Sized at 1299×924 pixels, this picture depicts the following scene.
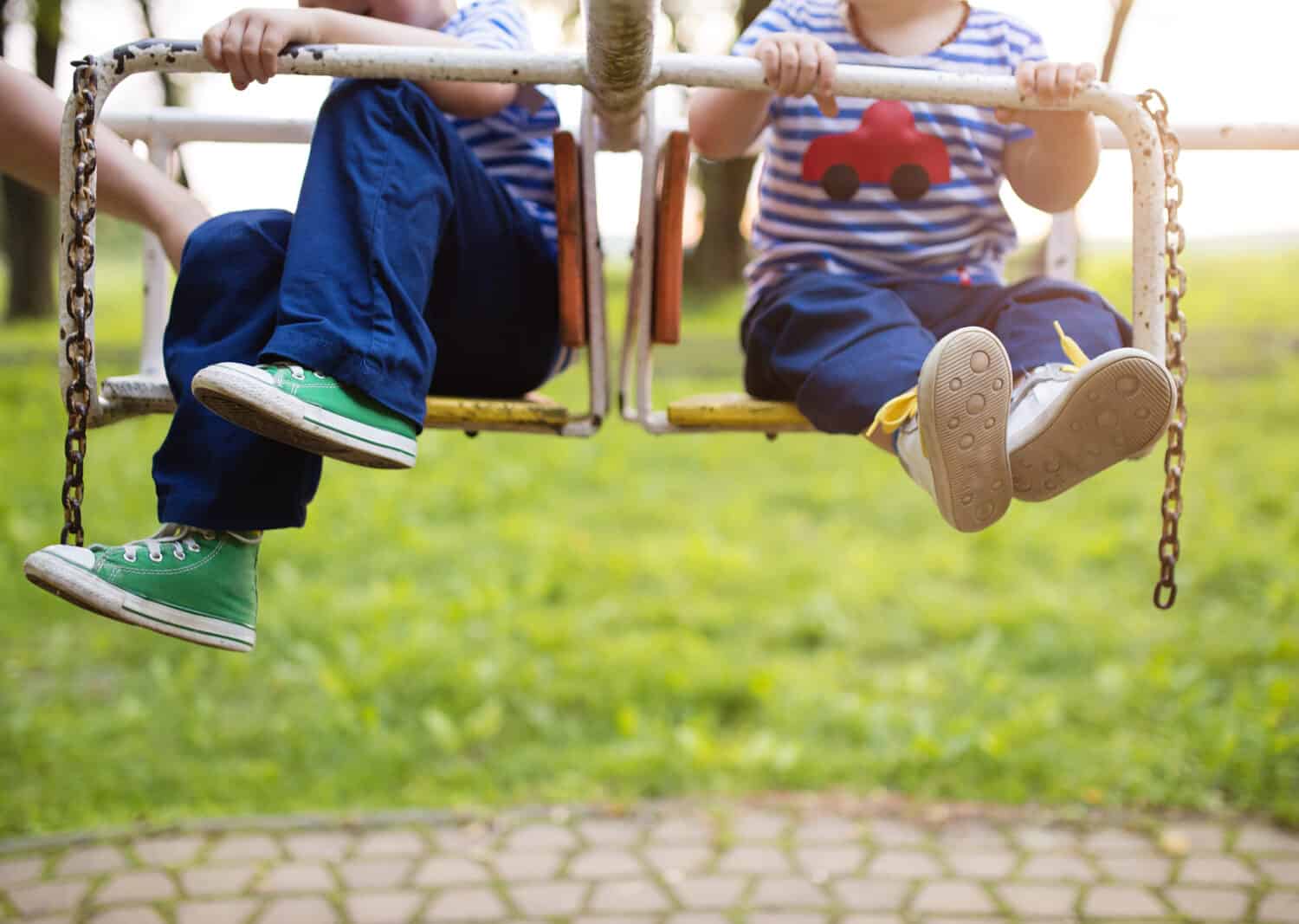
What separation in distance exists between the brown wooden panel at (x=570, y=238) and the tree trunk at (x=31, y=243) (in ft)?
23.3

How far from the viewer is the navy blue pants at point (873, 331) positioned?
1.79m

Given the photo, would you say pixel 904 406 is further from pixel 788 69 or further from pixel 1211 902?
pixel 1211 902

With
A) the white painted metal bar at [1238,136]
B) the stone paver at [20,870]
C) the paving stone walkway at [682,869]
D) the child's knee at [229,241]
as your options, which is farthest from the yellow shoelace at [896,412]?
the stone paver at [20,870]

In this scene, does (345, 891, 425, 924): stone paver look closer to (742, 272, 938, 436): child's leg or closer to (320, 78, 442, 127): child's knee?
(742, 272, 938, 436): child's leg

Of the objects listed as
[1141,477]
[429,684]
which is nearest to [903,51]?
[429,684]

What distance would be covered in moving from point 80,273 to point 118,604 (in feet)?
1.22

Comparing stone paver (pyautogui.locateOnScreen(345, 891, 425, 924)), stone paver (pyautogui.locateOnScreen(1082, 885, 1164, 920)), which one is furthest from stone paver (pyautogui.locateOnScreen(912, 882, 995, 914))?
stone paver (pyautogui.locateOnScreen(345, 891, 425, 924))

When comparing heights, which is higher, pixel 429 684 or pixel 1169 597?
pixel 1169 597

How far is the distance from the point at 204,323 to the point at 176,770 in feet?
7.45

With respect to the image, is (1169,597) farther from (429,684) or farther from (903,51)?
(429,684)

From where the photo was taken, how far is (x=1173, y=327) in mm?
1651

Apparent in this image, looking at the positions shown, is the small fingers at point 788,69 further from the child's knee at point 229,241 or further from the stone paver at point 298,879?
the stone paver at point 298,879

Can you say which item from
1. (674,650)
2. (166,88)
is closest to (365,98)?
(674,650)

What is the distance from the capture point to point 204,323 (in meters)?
1.68
